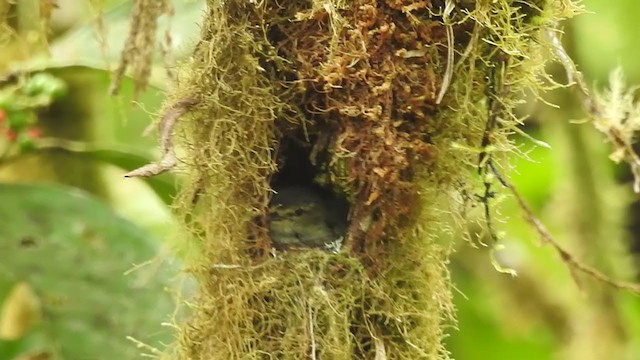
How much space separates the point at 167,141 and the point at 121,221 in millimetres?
535

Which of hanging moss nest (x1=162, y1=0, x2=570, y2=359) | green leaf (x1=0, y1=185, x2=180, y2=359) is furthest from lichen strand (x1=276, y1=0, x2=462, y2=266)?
green leaf (x1=0, y1=185, x2=180, y2=359)

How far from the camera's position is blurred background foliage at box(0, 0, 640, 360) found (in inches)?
41.2

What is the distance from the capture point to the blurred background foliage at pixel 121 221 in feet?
3.43

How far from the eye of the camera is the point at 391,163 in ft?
2.02

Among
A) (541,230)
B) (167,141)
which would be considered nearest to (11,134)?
(167,141)

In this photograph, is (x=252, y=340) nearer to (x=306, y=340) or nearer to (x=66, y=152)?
(x=306, y=340)

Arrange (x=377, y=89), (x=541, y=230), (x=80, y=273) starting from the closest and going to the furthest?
(x=377, y=89) → (x=541, y=230) → (x=80, y=273)

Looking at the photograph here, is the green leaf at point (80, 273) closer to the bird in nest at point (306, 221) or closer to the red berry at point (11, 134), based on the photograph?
the red berry at point (11, 134)

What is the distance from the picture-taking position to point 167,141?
604mm

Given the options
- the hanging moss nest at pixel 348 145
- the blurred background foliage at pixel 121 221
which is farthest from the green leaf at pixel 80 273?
the hanging moss nest at pixel 348 145

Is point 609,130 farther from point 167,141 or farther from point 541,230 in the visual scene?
point 167,141

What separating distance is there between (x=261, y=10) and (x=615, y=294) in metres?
1.08

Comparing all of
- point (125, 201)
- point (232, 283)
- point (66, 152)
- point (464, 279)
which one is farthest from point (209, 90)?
point (464, 279)

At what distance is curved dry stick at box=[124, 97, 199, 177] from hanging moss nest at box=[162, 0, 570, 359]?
1 centimetres
